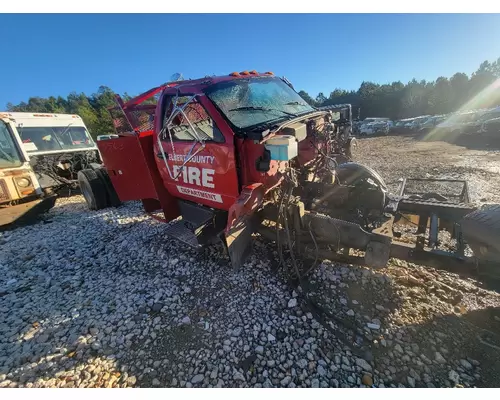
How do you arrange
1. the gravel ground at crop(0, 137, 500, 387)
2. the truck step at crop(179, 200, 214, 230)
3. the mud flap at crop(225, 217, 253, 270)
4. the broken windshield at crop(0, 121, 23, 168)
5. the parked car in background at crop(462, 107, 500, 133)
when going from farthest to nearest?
the parked car in background at crop(462, 107, 500, 133), the broken windshield at crop(0, 121, 23, 168), the truck step at crop(179, 200, 214, 230), the mud flap at crop(225, 217, 253, 270), the gravel ground at crop(0, 137, 500, 387)

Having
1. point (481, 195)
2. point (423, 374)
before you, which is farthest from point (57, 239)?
point (481, 195)

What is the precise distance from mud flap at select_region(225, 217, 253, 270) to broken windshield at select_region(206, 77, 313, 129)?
1.18 meters

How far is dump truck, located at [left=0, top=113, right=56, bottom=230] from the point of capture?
214 inches

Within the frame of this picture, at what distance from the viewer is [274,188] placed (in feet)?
10.3

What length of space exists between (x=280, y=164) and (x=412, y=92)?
46573 millimetres

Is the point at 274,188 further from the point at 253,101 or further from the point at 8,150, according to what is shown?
the point at 8,150

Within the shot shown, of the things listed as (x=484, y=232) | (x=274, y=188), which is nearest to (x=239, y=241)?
(x=274, y=188)

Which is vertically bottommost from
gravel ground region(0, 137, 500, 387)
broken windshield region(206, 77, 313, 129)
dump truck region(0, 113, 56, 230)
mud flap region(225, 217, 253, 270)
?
gravel ground region(0, 137, 500, 387)

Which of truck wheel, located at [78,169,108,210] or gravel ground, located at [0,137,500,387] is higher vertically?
truck wheel, located at [78,169,108,210]

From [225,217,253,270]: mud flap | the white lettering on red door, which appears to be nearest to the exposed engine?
the white lettering on red door

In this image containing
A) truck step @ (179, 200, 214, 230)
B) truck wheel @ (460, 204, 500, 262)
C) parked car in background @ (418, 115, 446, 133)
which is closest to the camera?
truck wheel @ (460, 204, 500, 262)

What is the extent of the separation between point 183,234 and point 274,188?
1655 millimetres

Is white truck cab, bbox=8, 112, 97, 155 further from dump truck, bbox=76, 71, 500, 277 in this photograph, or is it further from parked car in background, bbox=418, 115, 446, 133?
parked car in background, bbox=418, 115, 446, 133

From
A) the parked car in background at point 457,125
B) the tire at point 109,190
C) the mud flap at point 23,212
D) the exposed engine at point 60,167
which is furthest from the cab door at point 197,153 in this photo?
the parked car in background at point 457,125
